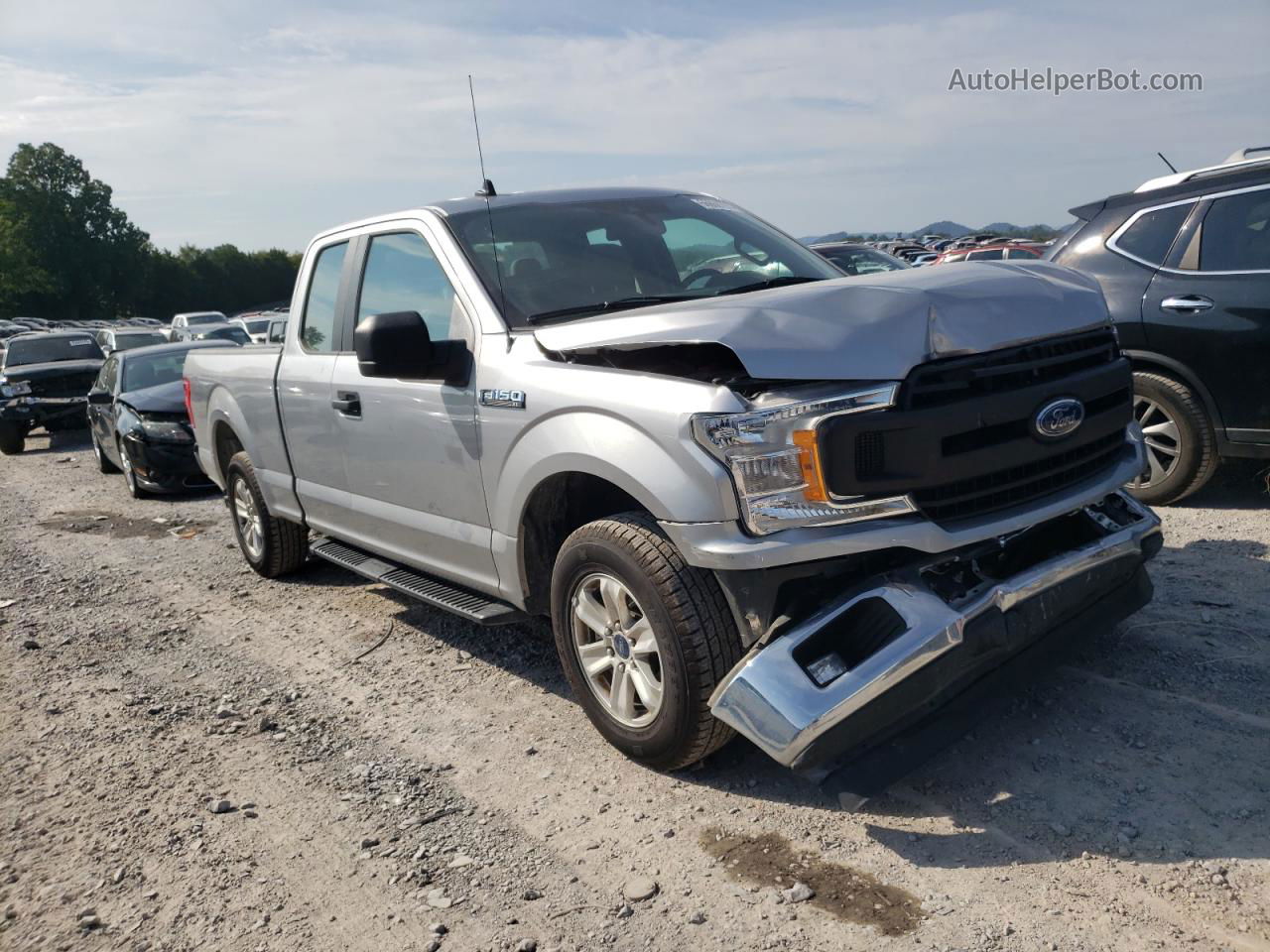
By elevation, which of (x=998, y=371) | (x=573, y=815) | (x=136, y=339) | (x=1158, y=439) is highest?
(x=998, y=371)

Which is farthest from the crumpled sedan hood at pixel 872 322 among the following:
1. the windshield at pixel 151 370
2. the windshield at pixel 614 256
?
the windshield at pixel 151 370

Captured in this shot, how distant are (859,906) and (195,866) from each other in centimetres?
201

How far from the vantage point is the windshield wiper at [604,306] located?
159 inches

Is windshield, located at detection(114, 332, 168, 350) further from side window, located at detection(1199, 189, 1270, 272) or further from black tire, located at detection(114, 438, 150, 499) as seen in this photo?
side window, located at detection(1199, 189, 1270, 272)

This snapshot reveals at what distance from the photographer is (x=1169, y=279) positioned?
19.4 ft

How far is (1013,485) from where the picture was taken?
126 inches

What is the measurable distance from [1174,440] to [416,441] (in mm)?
4273

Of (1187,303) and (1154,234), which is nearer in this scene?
(1187,303)

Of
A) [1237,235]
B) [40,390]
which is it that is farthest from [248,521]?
[40,390]

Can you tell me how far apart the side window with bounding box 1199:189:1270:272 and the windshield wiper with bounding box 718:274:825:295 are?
280 centimetres

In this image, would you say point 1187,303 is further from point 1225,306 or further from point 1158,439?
point 1158,439

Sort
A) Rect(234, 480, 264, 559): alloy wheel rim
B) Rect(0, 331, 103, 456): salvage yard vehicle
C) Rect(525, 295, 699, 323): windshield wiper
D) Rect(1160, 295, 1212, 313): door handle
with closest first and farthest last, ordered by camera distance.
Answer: Rect(525, 295, 699, 323): windshield wiper, Rect(1160, 295, 1212, 313): door handle, Rect(234, 480, 264, 559): alloy wheel rim, Rect(0, 331, 103, 456): salvage yard vehicle

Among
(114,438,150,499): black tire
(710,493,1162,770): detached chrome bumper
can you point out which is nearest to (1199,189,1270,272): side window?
(710,493,1162,770): detached chrome bumper

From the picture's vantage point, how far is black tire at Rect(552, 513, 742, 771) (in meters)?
3.19
